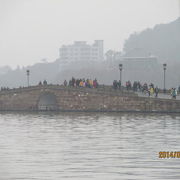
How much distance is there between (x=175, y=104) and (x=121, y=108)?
6.30 meters

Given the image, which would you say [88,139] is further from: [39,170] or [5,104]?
[5,104]

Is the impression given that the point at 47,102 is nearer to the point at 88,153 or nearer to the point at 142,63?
the point at 88,153

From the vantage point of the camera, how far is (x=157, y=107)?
54.6m

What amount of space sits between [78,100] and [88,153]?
3727 centimetres

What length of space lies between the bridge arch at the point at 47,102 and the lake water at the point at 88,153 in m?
26.0

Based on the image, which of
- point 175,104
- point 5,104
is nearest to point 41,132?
point 175,104

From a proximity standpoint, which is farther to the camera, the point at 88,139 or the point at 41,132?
the point at 41,132

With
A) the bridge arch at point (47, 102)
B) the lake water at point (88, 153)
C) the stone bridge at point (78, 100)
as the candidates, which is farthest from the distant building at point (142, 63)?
the lake water at point (88, 153)

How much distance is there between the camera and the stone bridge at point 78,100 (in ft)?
182

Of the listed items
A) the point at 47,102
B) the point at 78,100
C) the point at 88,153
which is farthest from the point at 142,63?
the point at 88,153

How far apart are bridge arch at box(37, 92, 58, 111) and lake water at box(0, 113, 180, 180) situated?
26.0 m

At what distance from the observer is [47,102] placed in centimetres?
6344
